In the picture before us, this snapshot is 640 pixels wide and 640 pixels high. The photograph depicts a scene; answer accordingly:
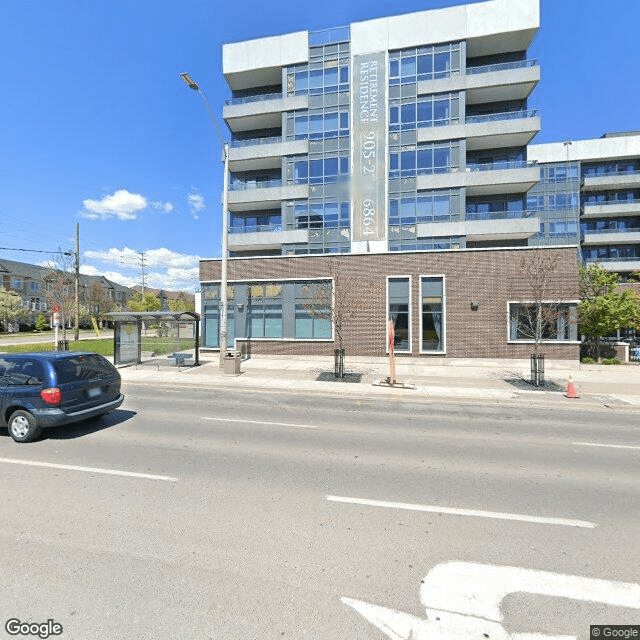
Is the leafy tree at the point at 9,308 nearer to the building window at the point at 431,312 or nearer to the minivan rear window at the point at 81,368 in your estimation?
the minivan rear window at the point at 81,368

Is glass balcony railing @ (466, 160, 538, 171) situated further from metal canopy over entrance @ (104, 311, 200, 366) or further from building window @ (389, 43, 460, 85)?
metal canopy over entrance @ (104, 311, 200, 366)

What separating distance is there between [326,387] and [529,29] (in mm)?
32274

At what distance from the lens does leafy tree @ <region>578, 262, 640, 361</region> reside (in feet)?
58.9

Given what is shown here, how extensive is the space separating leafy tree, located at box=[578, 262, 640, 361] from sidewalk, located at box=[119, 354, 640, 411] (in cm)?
232

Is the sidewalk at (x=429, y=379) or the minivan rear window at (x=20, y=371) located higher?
the minivan rear window at (x=20, y=371)

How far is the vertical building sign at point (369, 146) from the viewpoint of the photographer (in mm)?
27531

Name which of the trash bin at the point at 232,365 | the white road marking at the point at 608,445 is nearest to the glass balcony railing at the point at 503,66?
the trash bin at the point at 232,365

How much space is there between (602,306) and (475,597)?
68.4 feet

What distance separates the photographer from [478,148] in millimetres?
29000

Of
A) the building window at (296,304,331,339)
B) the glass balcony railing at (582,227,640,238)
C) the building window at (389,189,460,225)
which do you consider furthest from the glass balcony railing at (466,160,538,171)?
the glass balcony railing at (582,227,640,238)

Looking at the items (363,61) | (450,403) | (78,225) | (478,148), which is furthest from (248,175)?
(450,403)

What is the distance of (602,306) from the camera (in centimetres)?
1802

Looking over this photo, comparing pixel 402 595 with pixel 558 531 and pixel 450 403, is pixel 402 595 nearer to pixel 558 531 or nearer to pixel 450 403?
pixel 558 531

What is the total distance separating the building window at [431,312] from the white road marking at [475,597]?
16161 mm
